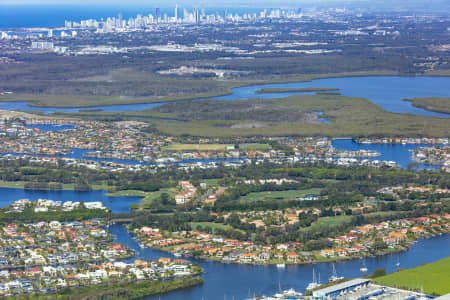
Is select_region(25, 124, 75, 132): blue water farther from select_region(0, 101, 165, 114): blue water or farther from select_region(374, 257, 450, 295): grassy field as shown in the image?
select_region(374, 257, 450, 295): grassy field

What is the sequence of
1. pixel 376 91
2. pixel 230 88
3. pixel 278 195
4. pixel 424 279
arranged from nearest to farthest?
1. pixel 424 279
2. pixel 278 195
3. pixel 376 91
4. pixel 230 88

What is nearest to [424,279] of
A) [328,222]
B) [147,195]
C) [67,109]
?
[328,222]

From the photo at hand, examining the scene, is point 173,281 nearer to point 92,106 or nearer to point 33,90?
point 92,106

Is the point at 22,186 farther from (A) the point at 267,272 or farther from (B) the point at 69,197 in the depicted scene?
(A) the point at 267,272

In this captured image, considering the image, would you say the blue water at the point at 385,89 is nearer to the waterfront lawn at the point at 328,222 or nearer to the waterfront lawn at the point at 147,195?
the waterfront lawn at the point at 147,195

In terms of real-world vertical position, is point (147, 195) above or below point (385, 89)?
above

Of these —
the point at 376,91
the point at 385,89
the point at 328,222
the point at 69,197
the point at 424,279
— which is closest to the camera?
the point at 424,279

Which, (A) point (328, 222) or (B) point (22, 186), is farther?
(B) point (22, 186)
